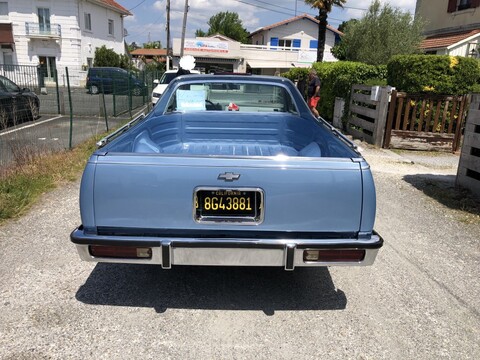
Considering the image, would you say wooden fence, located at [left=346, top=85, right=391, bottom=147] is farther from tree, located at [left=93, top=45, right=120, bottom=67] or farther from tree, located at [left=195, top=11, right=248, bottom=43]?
tree, located at [left=195, top=11, right=248, bottom=43]

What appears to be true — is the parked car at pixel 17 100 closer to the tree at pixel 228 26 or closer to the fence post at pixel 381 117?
the fence post at pixel 381 117

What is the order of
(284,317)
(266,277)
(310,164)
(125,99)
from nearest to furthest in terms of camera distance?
1. (310,164)
2. (284,317)
3. (266,277)
4. (125,99)

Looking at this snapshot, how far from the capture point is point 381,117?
10.2 m

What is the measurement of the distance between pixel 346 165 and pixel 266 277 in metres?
1.47

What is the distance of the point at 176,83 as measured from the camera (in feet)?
16.5

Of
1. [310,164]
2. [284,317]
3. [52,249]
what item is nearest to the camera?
[310,164]

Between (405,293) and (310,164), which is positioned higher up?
(310,164)

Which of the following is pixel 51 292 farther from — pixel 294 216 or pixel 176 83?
pixel 176 83

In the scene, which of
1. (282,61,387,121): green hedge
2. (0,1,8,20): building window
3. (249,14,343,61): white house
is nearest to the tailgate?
(282,61,387,121): green hedge

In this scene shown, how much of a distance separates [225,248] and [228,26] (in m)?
87.0

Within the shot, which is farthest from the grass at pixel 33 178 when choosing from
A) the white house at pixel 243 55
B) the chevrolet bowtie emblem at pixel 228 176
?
the white house at pixel 243 55

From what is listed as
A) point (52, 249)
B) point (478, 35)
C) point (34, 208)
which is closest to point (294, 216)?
point (52, 249)

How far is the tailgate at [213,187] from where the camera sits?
2805 mm

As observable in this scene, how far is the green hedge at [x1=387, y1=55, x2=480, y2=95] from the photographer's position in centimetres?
991
